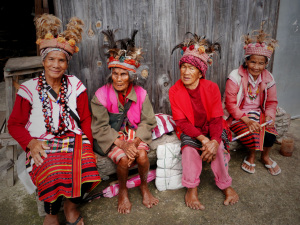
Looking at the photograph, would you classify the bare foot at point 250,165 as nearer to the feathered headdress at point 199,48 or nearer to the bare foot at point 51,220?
the feathered headdress at point 199,48

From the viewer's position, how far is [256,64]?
3199mm

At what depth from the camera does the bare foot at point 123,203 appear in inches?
99.7

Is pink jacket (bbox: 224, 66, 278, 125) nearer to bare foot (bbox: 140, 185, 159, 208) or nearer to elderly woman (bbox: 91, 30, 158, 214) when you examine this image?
elderly woman (bbox: 91, 30, 158, 214)

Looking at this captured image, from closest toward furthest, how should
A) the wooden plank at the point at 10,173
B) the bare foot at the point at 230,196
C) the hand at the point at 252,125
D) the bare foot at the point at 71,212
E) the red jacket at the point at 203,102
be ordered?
1. the bare foot at the point at 71,212
2. the bare foot at the point at 230,196
3. the red jacket at the point at 203,102
4. the wooden plank at the point at 10,173
5. the hand at the point at 252,125

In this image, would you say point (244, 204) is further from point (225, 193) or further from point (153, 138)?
point (153, 138)

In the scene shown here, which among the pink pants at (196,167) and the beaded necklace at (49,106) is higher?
the beaded necklace at (49,106)

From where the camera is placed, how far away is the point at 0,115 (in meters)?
3.64

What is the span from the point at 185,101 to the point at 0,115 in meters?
2.98

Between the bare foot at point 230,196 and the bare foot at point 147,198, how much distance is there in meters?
0.83

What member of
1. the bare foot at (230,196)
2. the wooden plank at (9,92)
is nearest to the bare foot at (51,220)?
the wooden plank at (9,92)

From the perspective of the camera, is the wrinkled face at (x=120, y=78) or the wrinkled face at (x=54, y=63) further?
the wrinkled face at (x=120, y=78)

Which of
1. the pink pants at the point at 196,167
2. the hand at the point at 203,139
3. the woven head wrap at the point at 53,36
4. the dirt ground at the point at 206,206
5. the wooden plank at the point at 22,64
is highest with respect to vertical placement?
the woven head wrap at the point at 53,36

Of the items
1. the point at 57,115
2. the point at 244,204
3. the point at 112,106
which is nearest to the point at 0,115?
the point at 57,115

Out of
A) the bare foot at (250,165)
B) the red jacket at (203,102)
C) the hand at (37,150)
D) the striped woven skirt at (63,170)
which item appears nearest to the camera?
the striped woven skirt at (63,170)
